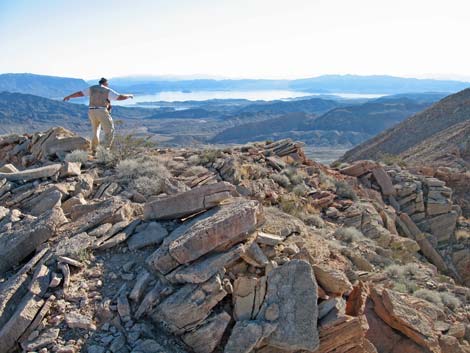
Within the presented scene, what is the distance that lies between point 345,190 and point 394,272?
510cm

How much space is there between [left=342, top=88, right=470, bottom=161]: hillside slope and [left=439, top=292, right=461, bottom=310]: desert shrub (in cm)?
3070

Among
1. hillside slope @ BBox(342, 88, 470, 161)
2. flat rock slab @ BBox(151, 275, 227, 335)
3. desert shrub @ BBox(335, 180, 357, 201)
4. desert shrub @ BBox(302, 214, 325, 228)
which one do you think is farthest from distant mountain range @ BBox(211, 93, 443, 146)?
flat rock slab @ BBox(151, 275, 227, 335)

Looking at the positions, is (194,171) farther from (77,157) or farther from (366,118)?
(366,118)

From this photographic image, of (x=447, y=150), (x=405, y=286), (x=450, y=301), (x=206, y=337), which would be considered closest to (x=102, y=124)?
(x=206, y=337)

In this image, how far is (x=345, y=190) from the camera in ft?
47.2

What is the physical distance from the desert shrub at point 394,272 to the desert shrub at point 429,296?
524 mm

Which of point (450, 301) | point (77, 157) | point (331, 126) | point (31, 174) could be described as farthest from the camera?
point (331, 126)

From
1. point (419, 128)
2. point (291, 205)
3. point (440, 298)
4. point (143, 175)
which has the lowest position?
point (419, 128)

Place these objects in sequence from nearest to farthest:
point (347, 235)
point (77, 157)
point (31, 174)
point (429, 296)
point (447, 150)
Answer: point (429, 296) < point (31, 174) < point (347, 235) < point (77, 157) < point (447, 150)

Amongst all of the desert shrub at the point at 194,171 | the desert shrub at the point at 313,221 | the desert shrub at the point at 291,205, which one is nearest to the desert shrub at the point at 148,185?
the desert shrub at the point at 194,171

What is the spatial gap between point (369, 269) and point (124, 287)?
5.29 metres

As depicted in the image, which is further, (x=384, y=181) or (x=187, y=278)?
(x=384, y=181)

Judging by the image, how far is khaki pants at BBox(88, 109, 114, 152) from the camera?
11.7 meters

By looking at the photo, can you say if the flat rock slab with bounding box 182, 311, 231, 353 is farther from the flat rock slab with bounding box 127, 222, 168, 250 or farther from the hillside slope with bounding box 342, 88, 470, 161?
the hillside slope with bounding box 342, 88, 470, 161
